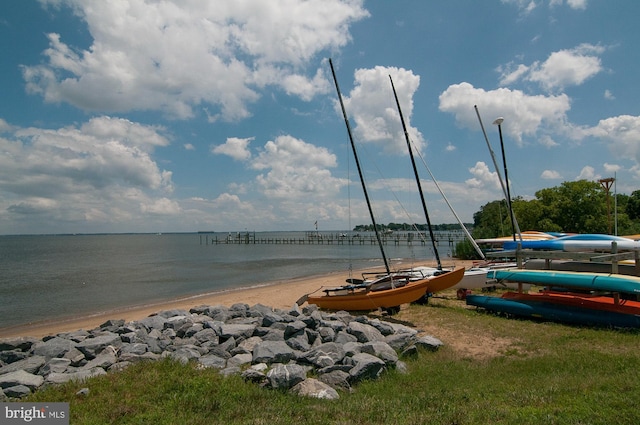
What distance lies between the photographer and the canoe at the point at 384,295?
13.6m

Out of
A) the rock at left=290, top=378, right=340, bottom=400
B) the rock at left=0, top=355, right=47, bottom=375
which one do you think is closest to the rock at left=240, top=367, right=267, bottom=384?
the rock at left=290, top=378, right=340, bottom=400

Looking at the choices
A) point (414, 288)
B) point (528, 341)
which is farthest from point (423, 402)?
point (414, 288)

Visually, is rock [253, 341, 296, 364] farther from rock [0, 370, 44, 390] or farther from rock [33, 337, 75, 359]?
rock [33, 337, 75, 359]

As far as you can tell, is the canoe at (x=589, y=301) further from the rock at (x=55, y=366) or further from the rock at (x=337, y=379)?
the rock at (x=55, y=366)

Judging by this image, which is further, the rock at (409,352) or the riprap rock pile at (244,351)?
the rock at (409,352)

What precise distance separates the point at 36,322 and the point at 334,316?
49.3 ft

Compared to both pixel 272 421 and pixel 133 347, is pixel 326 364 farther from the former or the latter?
pixel 133 347

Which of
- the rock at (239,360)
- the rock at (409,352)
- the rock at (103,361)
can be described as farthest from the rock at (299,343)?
the rock at (103,361)

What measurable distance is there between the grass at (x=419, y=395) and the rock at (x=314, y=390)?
15cm

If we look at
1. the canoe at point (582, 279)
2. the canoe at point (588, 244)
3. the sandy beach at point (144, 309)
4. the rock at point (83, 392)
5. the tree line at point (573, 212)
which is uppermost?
the tree line at point (573, 212)

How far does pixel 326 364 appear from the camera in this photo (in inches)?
292

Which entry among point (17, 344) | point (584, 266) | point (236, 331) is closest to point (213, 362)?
point (236, 331)

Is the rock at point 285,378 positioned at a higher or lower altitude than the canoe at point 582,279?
lower

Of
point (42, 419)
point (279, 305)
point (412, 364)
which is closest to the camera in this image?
point (42, 419)
